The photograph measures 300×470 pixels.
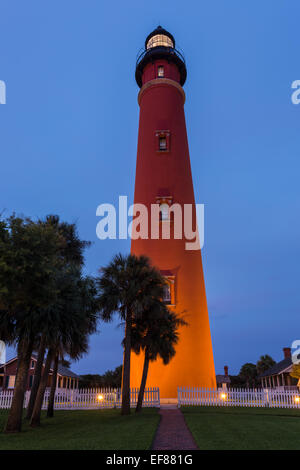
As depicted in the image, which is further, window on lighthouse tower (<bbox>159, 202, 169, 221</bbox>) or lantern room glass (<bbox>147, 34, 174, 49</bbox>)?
lantern room glass (<bbox>147, 34, 174, 49</bbox>)

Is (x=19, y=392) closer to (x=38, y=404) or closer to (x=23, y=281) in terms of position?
(x=38, y=404)

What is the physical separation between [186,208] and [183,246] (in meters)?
2.92

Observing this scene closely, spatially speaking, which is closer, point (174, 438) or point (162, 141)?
point (174, 438)

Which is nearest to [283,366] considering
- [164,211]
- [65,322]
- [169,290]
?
[169,290]

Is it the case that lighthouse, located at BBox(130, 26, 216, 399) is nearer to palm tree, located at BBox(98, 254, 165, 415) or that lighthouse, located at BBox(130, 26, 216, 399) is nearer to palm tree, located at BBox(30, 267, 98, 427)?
palm tree, located at BBox(98, 254, 165, 415)

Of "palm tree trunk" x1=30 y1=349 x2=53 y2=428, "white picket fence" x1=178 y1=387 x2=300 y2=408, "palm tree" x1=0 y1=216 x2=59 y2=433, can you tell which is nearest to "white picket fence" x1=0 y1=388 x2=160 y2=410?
"white picket fence" x1=178 y1=387 x2=300 y2=408

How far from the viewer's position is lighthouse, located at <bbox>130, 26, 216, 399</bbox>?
22859 mm

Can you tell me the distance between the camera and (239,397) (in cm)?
2255

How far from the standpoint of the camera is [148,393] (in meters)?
21.3

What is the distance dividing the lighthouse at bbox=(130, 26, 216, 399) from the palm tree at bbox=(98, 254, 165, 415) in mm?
5794

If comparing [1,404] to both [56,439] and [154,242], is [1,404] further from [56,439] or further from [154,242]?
→ [56,439]

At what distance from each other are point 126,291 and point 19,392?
681 cm

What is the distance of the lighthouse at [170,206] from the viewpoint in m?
22.9
